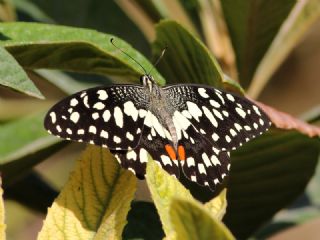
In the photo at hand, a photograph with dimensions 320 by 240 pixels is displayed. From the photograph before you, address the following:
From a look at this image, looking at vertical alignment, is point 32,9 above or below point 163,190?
below

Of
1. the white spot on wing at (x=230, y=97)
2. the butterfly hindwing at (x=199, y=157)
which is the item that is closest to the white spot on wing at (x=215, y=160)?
the butterfly hindwing at (x=199, y=157)

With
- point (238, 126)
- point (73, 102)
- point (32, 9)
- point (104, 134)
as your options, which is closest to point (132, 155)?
point (104, 134)

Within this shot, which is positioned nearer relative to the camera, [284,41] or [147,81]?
[147,81]

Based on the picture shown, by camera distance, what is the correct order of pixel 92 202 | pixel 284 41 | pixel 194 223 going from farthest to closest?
1. pixel 284 41
2. pixel 92 202
3. pixel 194 223

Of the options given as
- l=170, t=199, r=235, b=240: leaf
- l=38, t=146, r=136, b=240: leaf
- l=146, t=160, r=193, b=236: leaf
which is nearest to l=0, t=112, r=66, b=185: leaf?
l=38, t=146, r=136, b=240: leaf

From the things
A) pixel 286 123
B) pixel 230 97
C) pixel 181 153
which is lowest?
pixel 181 153

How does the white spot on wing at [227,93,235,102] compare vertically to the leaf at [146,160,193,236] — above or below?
below

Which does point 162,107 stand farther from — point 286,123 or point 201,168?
point 286,123

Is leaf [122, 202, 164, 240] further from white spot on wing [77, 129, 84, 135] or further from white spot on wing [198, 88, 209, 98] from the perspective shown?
white spot on wing [198, 88, 209, 98]
